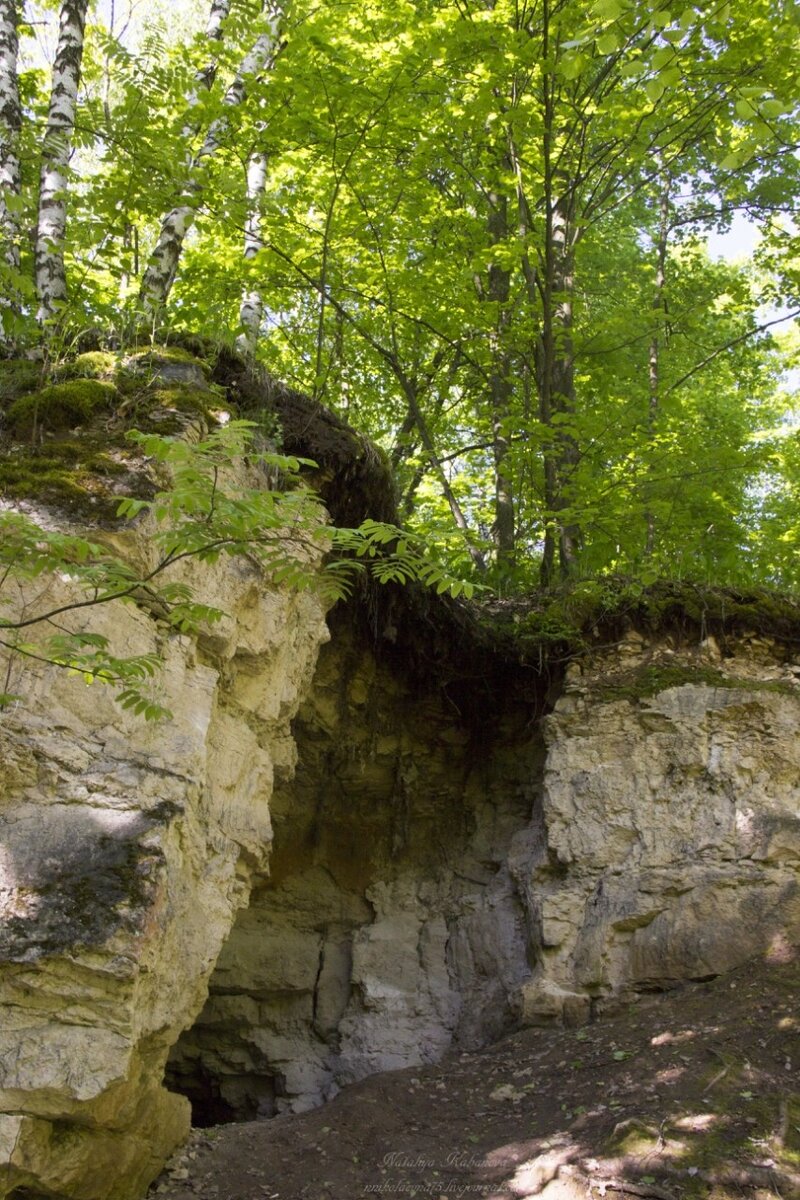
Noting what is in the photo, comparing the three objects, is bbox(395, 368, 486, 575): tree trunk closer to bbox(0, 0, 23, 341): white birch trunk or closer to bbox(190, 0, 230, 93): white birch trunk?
bbox(190, 0, 230, 93): white birch trunk

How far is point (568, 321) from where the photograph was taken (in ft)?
37.4

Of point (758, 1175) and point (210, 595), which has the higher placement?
point (210, 595)

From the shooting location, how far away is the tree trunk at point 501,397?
10.6 m

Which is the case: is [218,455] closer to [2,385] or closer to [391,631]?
[2,385]

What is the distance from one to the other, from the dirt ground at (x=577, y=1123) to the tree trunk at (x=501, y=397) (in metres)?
4.76

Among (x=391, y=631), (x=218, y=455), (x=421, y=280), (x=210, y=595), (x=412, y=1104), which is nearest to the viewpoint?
(x=218, y=455)

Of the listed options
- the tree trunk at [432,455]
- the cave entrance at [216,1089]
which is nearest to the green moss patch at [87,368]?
the tree trunk at [432,455]

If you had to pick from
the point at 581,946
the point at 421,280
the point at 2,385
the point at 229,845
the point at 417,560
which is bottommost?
the point at 581,946

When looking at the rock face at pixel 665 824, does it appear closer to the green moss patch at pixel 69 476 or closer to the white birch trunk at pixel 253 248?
the green moss patch at pixel 69 476

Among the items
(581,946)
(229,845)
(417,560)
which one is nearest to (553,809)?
(581,946)

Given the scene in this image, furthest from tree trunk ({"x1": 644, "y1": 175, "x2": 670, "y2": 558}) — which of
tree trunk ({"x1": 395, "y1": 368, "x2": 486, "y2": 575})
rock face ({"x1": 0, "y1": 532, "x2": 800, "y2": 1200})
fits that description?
rock face ({"x1": 0, "y1": 532, "x2": 800, "y2": 1200})

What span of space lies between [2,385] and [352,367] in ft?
22.2

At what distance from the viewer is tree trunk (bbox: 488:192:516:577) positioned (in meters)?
10.6

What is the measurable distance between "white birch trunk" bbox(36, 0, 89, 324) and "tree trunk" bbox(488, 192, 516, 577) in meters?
4.44
